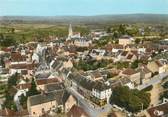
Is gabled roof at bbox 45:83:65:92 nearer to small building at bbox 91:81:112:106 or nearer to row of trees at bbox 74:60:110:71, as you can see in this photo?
small building at bbox 91:81:112:106

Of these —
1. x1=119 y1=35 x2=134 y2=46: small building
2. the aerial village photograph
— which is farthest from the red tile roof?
x1=119 y1=35 x2=134 y2=46: small building

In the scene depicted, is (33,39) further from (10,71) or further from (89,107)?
(89,107)

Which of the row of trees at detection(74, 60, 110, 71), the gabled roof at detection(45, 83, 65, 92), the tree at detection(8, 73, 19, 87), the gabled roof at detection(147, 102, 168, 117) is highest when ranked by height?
the gabled roof at detection(147, 102, 168, 117)

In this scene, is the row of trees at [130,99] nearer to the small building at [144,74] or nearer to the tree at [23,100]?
the tree at [23,100]

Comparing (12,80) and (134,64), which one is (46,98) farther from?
(134,64)

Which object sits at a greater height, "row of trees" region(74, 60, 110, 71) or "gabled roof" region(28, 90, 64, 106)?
"gabled roof" region(28, 90, 64, 106)

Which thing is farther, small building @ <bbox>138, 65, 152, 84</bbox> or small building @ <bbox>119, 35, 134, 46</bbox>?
small building @ <bbox>119, 35, 134, 46</bbox>

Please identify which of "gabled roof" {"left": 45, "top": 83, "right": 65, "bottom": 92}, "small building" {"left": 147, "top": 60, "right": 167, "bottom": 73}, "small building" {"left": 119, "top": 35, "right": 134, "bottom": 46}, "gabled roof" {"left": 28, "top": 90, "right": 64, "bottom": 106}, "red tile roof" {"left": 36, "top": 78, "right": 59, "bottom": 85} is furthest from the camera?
"small building" {"left": 119, "top": 35, "right": 134, "bottom": 46}

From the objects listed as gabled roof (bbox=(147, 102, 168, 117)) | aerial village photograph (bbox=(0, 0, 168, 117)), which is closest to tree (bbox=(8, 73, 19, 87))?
aerial village photograph (bbox=(0, 0, 168, 117))

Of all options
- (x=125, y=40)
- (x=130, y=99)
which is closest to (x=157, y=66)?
(x=130, y=99)

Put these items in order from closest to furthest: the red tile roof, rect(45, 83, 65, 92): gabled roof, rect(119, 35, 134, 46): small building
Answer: rect(45, 83, 65, 92): gabled roof → the red tile roof → rect(119, 35, 134, 46): small building
